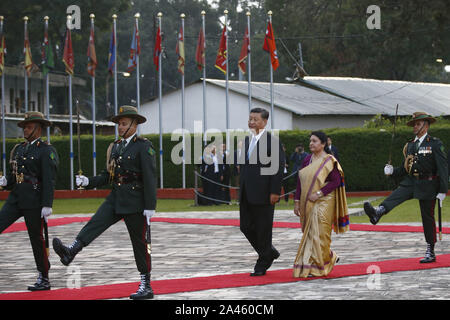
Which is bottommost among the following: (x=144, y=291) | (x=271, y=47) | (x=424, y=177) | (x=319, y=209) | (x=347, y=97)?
(x=144, y=291)

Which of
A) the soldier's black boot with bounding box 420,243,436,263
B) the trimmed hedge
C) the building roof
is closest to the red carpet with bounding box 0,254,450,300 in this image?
the soldier's black boot with bounding box 420,243,436,263

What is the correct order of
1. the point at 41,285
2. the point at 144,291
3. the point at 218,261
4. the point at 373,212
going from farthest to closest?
the point at 218,261
the point at 373,212
the point at 41,285
the point at 144,291

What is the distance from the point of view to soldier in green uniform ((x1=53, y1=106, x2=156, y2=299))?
904cm

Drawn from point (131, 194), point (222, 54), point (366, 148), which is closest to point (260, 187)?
point (131, 194)

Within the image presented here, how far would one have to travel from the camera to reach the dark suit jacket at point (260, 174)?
35.1ft

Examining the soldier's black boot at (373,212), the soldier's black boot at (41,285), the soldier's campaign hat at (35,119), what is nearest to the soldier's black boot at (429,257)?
the soldier's black boot at (373,212)

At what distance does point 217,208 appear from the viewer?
25.4 meters

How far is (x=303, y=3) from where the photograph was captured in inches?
2292

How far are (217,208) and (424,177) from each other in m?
13.8

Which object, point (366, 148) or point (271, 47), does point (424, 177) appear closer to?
point (271, 47)

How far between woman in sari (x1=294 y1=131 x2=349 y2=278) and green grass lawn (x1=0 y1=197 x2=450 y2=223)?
8690 mm

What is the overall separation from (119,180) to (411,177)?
15.2 ft
